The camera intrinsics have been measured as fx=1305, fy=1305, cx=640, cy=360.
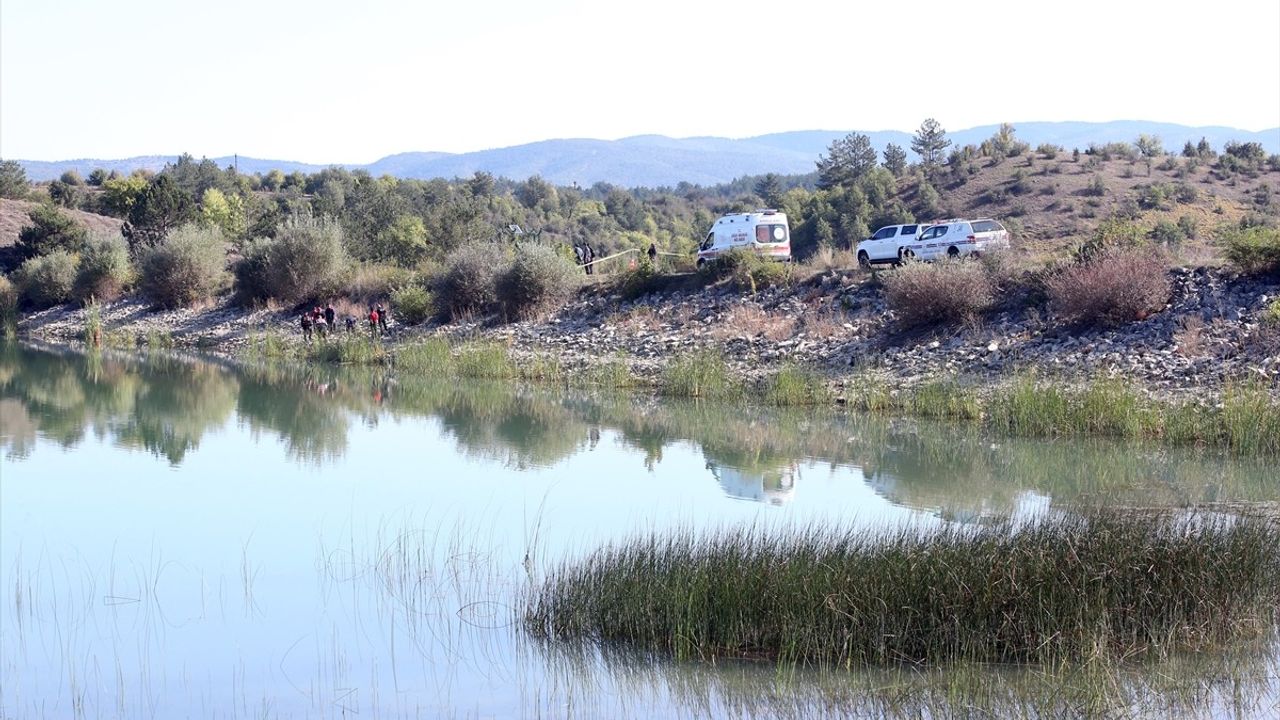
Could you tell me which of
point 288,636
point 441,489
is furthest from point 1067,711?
point 441,489

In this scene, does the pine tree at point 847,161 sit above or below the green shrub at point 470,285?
above

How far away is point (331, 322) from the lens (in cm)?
4456

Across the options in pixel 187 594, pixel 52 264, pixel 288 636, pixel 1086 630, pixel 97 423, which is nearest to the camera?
pixel 1086 630

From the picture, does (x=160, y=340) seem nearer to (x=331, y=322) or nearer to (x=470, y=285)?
(x=331, y=322)

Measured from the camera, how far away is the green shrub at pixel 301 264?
50.5m

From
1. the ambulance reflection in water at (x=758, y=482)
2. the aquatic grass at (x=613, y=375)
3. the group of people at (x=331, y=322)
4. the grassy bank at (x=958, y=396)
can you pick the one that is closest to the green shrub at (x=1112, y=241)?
the grassy bank at (x=958, y=396)

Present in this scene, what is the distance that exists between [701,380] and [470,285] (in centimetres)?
1574

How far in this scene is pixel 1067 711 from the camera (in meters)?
8.55

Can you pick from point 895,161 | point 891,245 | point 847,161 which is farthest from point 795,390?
point 847,161

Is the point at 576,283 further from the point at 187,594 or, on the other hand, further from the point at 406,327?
the point at 187,594

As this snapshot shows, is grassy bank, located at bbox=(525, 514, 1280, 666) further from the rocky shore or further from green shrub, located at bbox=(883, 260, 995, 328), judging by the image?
green shrub, located at bbox=(883, 260, 995, 328)

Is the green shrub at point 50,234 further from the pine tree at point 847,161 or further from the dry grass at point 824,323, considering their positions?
the dry grass at point 824,323

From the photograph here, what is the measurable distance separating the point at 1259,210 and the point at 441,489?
2221 inches

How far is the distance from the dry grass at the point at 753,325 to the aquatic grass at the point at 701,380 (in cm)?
394
